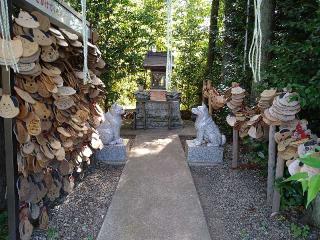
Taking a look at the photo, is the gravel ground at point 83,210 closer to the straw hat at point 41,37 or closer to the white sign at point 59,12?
the straw hat at point 41,37

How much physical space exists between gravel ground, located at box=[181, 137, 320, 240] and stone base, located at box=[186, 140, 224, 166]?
171mm

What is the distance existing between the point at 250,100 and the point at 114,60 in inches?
183

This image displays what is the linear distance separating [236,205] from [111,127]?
109 inches

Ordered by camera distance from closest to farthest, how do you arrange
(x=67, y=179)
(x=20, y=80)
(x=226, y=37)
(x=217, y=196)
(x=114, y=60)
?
(x=20, y=80) < (x=67, y=179) < (x=217, y=196) < (x=226, y=37) < (x=114, y=60)

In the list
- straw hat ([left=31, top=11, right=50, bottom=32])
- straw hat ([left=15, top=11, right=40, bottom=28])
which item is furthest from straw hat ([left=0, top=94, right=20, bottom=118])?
straw hat ([left=31, top=11, right=50, bottom=32])

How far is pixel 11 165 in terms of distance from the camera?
2740mm

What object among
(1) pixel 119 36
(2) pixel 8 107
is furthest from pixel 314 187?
(1) pixel 119 36

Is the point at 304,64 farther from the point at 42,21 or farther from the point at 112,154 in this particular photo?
the point at 112,154

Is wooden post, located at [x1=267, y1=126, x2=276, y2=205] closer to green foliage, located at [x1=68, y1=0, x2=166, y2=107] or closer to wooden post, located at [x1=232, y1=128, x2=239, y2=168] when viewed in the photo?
wooden post, located at [x1=232, y1=128, x2=239, y2=168]

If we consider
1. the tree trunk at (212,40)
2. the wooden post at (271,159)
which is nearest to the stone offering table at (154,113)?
the tree trunk at (212,40)

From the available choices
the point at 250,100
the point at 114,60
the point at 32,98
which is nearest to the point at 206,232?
the point at 32,98

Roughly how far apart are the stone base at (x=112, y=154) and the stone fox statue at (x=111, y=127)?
0.43 feet

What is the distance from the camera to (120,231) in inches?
130

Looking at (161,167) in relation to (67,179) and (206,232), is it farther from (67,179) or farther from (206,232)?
(206,232)
